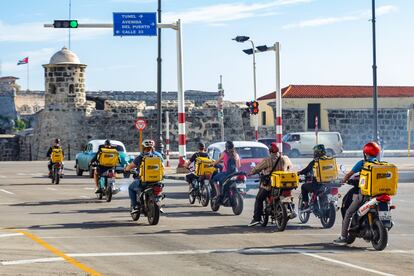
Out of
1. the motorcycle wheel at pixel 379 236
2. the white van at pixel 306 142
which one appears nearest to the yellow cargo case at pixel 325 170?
the motorcycle wheel at pixel 379 236

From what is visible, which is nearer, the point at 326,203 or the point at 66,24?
the point at 326,203

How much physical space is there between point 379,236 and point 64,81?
167ft

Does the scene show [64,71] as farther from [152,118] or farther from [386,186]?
[386,186]

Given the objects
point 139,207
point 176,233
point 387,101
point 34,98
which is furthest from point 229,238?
point 34,98

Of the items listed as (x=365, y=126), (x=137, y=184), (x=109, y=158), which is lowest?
(x=137, y=184)

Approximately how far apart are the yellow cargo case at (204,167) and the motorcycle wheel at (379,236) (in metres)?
8.46

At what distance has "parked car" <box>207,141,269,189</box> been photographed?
25594 mm

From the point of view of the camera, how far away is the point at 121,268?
11.7 meters

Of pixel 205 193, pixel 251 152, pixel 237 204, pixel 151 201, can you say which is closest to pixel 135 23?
pixel 251 152

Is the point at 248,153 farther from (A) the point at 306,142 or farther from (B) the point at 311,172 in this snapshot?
(A) the point at 306,142

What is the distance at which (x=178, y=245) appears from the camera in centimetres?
1422

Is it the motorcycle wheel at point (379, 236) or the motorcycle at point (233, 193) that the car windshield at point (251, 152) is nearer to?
the motorcycle at point (233, 193)

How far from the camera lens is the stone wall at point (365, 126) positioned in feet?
232

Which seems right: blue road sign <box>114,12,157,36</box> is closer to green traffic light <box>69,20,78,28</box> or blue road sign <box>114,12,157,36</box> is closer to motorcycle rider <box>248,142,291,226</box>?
green traffic light <box>69,20,78,28</box>
